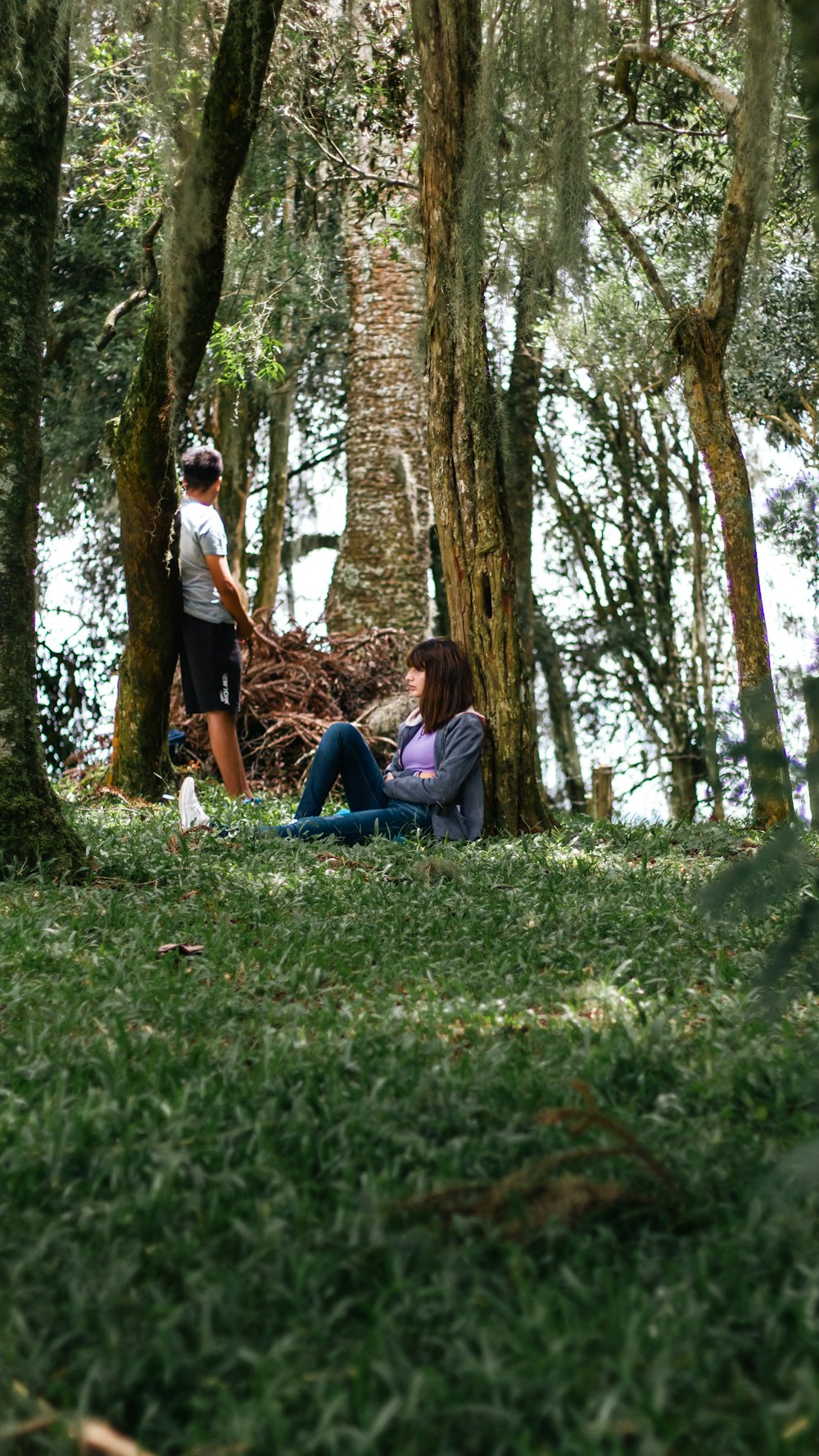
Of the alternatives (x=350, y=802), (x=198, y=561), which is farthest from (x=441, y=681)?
(x=198, y=561)

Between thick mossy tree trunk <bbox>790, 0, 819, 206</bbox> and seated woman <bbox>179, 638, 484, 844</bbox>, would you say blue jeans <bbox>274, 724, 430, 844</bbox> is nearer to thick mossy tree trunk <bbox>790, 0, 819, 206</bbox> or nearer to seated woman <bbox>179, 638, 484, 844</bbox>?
seated woman <bbox>179, 638, 484, 844</bbox>

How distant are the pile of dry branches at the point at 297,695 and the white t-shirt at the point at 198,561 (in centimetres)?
237

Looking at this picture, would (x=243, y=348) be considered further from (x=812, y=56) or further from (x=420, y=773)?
(x=812, y=56)

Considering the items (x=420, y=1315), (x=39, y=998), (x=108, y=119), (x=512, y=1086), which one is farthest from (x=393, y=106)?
(x=420, y=1315)

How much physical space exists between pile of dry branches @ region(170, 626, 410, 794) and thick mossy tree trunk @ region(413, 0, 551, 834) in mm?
3436

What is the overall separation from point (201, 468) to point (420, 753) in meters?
2.49

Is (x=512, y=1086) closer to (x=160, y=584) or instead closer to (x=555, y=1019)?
(x=555, y=1019)

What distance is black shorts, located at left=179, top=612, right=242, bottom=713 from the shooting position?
7.88 meters

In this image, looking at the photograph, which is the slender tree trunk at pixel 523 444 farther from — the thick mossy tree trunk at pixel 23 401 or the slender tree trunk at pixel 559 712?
the thick mossy tree trunk at pixel 23 401

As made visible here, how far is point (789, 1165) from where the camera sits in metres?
2.01

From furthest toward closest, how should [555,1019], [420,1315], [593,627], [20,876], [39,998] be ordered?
[593,627] → [20,876] → [39,998] → [555,1019] → [420,1315]

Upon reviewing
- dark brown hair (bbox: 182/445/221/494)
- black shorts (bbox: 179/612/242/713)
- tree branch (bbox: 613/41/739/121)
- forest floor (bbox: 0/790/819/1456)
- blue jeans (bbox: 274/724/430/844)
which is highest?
tree branch (bbox: 613/41/739/121)

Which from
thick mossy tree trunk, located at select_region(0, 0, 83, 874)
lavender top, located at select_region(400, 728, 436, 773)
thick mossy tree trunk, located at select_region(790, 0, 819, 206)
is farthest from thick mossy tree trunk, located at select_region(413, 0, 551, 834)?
thick mossy tree trunk, located at select_region(790, 0, 819, 206)

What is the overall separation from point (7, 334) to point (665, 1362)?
454 cm
